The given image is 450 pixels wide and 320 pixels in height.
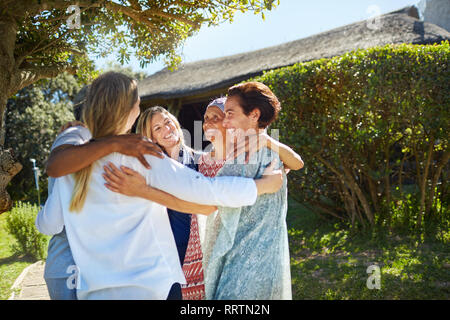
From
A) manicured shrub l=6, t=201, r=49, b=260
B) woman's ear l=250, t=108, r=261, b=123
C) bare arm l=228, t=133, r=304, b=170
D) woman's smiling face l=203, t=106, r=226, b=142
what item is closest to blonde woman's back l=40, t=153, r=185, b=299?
bare arm l=228, t=133, r=304, b=170

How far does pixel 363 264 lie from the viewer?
17.1 feet

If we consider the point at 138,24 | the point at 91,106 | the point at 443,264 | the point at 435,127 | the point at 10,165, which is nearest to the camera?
the point at 91,106

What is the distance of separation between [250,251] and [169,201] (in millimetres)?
540

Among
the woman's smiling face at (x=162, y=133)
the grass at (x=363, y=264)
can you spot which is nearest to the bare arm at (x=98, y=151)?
the woman's smiling face at (x=162, y=133)

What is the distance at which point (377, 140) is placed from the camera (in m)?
6.17

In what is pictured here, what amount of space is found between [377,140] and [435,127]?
972 millimetres

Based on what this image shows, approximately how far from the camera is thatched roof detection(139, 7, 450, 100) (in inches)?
361

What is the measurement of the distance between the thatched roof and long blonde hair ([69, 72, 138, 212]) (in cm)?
827

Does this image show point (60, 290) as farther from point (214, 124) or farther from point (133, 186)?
point (214, 124)

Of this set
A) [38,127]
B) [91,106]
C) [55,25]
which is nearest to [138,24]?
[55,25]

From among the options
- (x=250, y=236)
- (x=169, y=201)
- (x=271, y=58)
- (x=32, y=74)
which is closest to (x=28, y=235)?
(x=32, y=74)

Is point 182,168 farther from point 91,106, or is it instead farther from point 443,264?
point 443,264

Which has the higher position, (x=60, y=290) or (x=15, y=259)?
(x=60, y=290)

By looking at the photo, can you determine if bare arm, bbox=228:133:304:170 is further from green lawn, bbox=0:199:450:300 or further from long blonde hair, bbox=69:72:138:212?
green lawn, bbox=0:199:450:300
